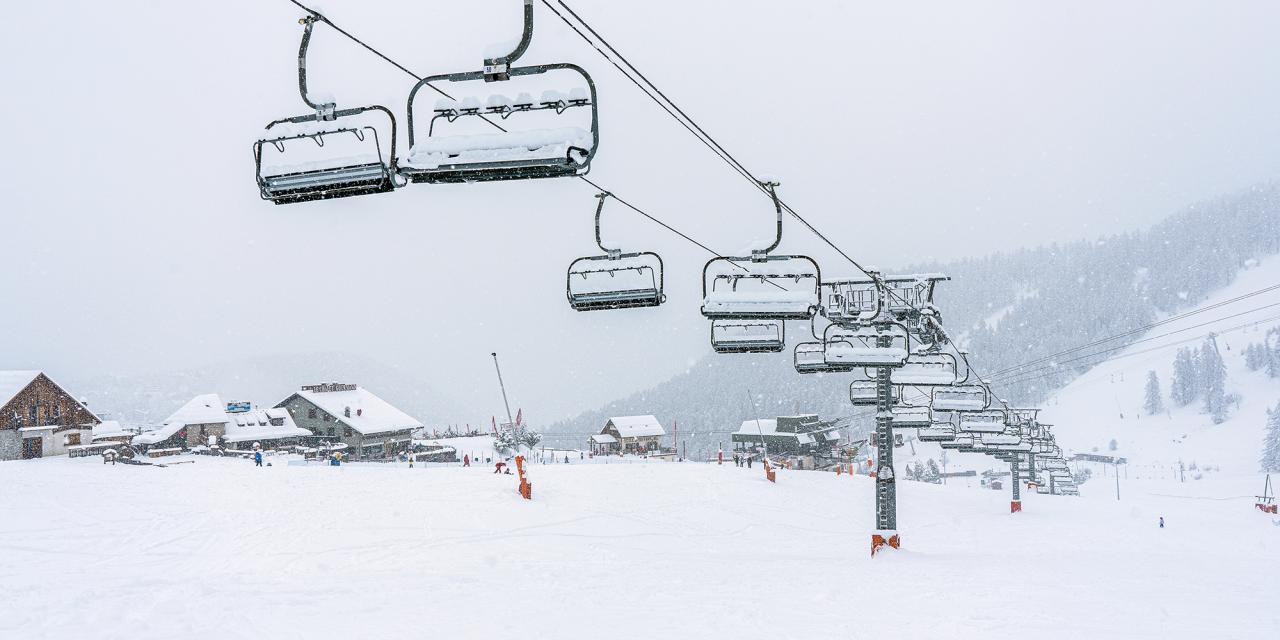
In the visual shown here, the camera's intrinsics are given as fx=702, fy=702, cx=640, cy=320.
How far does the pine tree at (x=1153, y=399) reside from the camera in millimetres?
155125

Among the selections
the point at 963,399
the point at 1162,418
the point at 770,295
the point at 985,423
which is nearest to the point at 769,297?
the point at 770,295

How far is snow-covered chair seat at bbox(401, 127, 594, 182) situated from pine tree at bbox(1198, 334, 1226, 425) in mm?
176188

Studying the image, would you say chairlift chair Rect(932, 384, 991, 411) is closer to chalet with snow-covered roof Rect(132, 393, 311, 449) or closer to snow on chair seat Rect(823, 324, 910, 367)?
snow on chair seat Rect(823, 324, 910, 367)

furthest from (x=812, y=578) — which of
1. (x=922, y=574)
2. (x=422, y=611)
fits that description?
(x=422, y=611)

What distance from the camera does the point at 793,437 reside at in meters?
64.2

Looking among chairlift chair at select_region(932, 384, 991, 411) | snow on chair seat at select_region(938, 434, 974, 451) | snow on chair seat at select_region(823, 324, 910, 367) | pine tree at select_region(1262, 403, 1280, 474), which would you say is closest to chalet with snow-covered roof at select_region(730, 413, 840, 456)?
snow on chair seat at select_region(938, 434, 974, 451)

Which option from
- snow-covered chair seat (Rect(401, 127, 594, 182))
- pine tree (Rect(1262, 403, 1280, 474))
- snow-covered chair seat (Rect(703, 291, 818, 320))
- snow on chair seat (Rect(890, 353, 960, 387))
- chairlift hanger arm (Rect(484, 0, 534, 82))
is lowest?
pine tree (Rect(1262, 403, 1280, 474))

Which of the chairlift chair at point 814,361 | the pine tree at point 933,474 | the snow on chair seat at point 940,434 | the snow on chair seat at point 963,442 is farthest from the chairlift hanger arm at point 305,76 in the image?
the pine tree at point 933,474

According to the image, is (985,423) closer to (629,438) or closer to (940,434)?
(940,434)

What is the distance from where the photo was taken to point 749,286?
415 inches

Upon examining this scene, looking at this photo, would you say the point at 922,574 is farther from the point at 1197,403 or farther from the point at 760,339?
the point at 1197,403

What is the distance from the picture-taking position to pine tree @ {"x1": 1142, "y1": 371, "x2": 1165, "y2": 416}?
155125 mm

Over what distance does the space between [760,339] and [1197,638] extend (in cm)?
642

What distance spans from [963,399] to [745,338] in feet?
44.4
